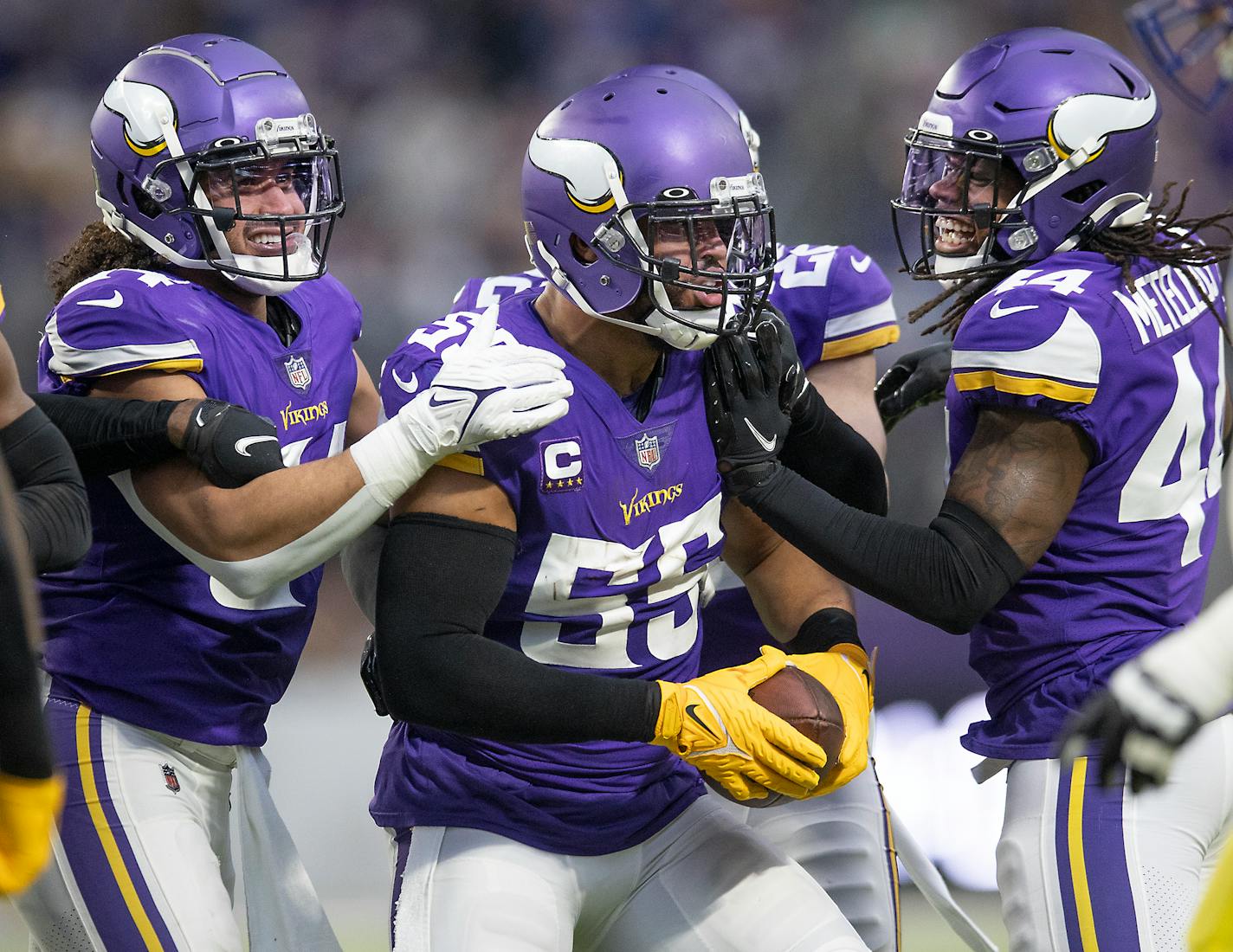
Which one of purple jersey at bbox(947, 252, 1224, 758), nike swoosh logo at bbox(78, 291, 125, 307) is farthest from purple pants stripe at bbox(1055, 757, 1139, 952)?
Answer: nike swoosh logo at bbox(78, 291, 125, 307)

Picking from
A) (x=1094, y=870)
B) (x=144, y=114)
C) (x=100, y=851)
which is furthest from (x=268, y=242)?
(x=1094, y=870)

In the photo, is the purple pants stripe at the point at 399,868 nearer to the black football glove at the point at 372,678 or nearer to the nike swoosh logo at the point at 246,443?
the black football glove at the point at 372,678

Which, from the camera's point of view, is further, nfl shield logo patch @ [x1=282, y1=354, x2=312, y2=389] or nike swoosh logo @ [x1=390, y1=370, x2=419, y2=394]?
nfl shield logo patch @ [x1=282, y1=354, x2=312, y2=389]

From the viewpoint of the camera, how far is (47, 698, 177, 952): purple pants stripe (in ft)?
8.35

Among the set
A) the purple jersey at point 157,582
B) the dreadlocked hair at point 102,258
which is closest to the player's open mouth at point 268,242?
the purple jersey at point 157,582

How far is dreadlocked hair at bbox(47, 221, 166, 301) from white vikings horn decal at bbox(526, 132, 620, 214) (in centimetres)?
93

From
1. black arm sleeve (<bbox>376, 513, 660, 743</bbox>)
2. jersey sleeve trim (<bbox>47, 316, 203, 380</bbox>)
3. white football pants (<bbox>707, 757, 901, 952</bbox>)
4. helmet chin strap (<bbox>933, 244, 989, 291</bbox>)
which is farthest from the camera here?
white football pants (<bbox>707, 757, 901, 952</bbox>)

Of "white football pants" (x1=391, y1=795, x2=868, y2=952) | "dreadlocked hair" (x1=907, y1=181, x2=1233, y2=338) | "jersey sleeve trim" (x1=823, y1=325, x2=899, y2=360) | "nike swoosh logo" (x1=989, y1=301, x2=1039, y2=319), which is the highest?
"dreadlocked hair" (x1=907, y1=181, x2=1233, y2=338)

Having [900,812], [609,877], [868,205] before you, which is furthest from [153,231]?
[868,205]

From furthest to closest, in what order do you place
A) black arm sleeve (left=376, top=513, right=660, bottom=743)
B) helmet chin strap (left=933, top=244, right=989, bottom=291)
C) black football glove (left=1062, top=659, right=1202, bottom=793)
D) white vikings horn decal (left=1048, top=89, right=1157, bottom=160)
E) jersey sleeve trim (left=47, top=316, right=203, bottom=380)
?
helmet chin strap (left=933, top=244, right=989, bottom=291) < white vikings horn decal (left=1048, top=89, right=1157, bottom=160) < jersey sleeve trim (left=47, top=316, right=203, bottom=380) < black arm sleeve (left=376, top=513, right=660, bottom=743) < black football glove (left=1062, top=659, right=1202, bottom=793)

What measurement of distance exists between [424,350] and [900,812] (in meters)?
2.90

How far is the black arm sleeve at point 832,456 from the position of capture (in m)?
2.78

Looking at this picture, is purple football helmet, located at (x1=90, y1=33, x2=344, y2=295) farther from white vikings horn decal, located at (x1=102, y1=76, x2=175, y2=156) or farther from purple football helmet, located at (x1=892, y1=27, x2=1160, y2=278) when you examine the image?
purple football helmet, located at (x1=892, y1=27, x2=1160, y2=278)

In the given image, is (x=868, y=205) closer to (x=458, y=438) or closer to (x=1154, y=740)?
(x=458, y=438)
